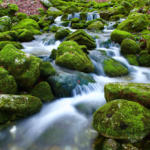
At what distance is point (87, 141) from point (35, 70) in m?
2.71

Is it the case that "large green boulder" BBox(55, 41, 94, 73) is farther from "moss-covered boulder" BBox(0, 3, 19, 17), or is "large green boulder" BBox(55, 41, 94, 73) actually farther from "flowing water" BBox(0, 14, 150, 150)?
"moss-covered boulder" BBox(0, 3, 19, 17)

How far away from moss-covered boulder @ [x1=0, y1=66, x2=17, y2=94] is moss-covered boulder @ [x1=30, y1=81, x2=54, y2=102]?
661mm

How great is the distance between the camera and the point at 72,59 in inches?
231

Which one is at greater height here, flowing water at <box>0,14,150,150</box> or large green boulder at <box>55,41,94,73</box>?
large green boulder at <box>55,41,94,73</box>

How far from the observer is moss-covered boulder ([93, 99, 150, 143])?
259 centimetres

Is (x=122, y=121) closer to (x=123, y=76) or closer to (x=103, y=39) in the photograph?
(x=123, y=76)

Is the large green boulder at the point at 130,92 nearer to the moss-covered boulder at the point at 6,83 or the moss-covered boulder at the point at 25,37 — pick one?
the moss-covered boulder at the point at 6,83

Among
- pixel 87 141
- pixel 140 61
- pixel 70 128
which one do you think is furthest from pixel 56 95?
pixel 140 61

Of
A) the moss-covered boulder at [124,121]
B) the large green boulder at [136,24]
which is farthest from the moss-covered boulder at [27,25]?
the moss-covered boulder at [124,121]

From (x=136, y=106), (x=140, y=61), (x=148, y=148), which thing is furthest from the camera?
(x=140, y=61)

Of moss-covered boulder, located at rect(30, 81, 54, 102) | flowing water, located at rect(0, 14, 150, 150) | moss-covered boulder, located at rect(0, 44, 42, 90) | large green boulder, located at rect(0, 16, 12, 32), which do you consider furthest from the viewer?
large green boulder, located at rect(0, 16, 12, 32)

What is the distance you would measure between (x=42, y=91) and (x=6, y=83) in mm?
Result: 1138

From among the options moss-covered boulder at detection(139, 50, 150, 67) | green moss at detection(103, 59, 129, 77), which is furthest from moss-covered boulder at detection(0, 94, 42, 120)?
moss-covered boulder at detection(139, 50, 150, 67)

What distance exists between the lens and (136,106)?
2879mm
